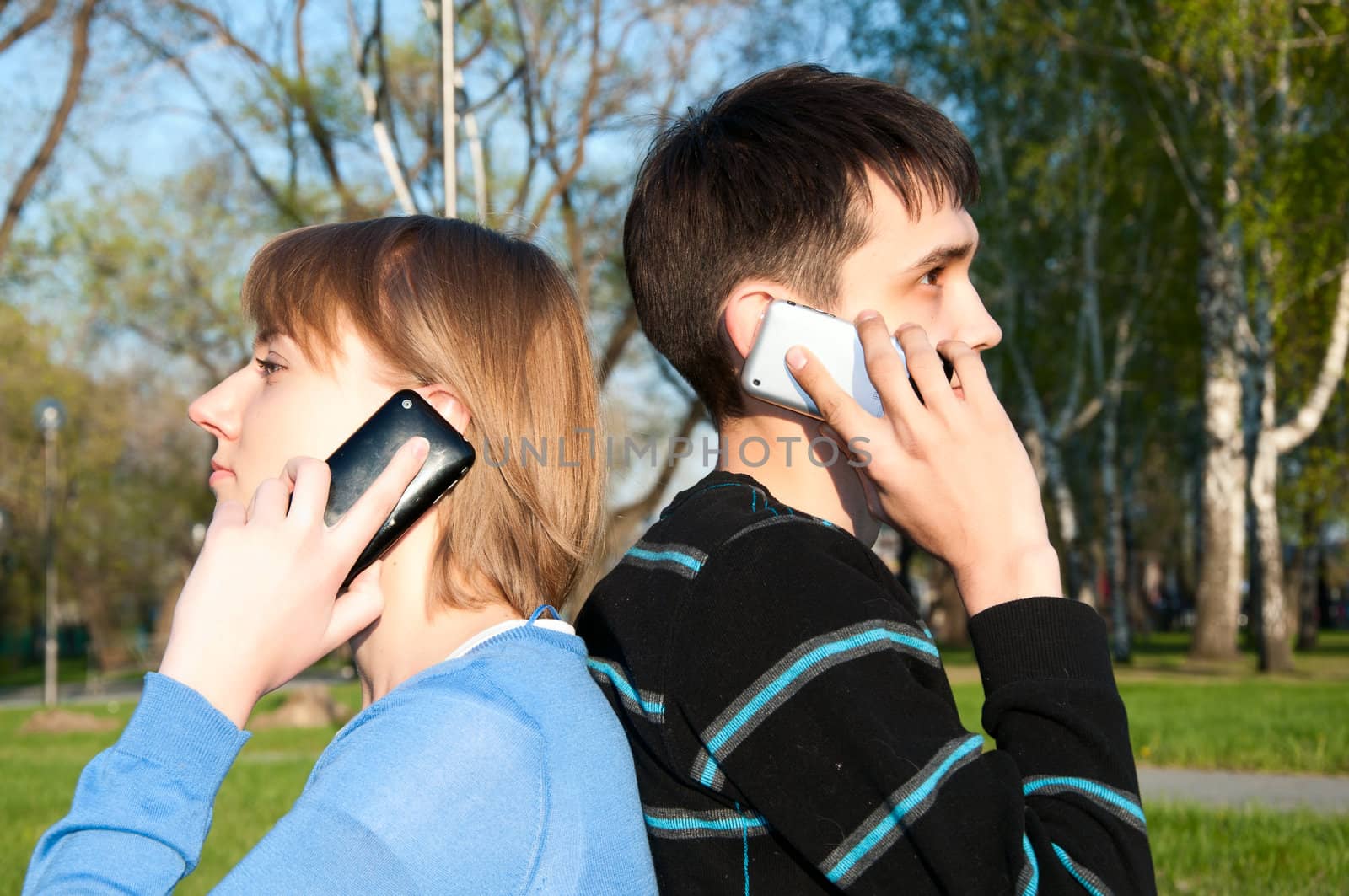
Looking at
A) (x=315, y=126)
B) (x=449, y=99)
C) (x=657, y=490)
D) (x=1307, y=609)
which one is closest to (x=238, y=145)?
(x=315, y=126)

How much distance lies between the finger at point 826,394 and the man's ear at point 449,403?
0.48 m

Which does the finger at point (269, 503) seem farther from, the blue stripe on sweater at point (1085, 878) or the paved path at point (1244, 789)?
the paved path at point (1244, 789)

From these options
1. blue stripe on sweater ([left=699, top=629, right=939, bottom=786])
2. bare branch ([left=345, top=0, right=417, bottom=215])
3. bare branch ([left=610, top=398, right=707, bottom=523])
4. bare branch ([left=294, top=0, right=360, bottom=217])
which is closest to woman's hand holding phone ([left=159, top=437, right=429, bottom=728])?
blue stripe on sweater ([left=699, top=629, right=939, bottom=786])

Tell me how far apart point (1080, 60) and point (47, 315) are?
71.6 ft

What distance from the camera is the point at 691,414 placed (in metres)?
19.6

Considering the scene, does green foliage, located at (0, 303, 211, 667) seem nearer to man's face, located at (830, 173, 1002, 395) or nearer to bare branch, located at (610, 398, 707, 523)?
bare branch, located at (610, 398, 707, 523)

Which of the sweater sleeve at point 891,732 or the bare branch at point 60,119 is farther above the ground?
the bare branch at point 60,119

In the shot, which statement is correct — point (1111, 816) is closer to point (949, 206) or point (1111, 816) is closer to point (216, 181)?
point (949, 206)

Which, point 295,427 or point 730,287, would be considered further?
point 730,287

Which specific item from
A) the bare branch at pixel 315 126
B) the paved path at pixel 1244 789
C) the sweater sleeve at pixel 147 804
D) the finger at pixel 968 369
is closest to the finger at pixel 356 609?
the sweater sleeve at pixel 147 804

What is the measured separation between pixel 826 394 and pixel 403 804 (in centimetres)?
78

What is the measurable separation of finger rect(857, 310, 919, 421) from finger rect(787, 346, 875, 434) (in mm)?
39

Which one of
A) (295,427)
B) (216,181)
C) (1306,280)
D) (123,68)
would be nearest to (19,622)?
(216,181)

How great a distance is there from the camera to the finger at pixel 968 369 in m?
1.61
